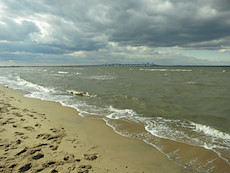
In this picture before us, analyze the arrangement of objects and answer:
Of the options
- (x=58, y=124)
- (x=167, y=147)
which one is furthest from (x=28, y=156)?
(x=167, y=147)

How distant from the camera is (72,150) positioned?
4.92m

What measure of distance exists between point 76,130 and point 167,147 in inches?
156

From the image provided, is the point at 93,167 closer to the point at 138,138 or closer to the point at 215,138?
the point at 138,138

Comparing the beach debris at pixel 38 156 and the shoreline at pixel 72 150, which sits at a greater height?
the beach debris at pixel 38 156

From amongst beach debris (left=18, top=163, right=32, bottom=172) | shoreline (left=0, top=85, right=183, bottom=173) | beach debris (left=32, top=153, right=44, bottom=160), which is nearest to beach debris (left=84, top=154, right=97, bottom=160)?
shoreline (left=0, top=85, right=183, bottom=173)

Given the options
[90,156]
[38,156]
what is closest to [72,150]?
[90,156]

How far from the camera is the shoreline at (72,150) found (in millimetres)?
4082

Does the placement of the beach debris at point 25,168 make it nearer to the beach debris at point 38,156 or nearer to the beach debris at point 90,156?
the beach debris at point 38,156

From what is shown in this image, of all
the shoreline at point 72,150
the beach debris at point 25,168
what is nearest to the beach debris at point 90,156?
the shoreline at point 72,150

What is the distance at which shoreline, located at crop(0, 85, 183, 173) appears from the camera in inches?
161

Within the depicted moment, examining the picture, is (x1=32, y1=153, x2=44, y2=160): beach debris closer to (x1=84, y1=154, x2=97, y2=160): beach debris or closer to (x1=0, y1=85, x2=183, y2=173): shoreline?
(x1=0, y1=85, x2=183, y2=173): shoreline

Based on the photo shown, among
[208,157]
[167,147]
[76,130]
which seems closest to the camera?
[208,157]

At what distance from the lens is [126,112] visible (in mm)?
9383

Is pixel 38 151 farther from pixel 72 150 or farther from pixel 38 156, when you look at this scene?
pixel 72 150
